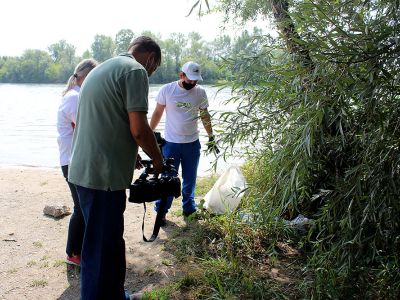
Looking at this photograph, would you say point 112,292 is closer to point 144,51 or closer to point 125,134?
point 125,134

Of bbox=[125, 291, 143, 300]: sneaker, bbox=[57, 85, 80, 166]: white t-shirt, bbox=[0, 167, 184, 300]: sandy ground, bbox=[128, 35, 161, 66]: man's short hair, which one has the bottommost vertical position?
bbox=[0, 167, 184, 300]: sandy ground

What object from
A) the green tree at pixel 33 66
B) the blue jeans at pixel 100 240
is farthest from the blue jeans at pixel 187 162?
the green tree at pixel 33 66

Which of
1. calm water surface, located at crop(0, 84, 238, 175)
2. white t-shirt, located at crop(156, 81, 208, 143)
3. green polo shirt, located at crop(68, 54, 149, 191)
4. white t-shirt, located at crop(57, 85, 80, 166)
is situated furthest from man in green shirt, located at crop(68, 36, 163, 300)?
white t-shirt, located at crop(156, 81, 208, 143)

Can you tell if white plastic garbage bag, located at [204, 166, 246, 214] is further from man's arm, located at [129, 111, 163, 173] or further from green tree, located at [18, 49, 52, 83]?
green tree, located at [18, 49, 52, 83]

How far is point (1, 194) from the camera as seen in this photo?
654 centimetres

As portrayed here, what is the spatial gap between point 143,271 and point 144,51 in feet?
6.69

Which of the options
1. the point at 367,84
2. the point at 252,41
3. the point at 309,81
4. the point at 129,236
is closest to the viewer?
the point at 367,84

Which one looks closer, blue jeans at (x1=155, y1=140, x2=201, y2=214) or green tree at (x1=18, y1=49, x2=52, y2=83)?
blue jeans at (x1=155, y1=140, x2=201, y2=214)

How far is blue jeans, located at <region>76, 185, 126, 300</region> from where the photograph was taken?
111 inches

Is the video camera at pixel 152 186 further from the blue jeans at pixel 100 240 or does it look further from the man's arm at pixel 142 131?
the man's arm at pixel 142 131

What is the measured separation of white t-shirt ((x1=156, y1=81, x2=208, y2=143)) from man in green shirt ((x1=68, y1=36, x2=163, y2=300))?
167 cm

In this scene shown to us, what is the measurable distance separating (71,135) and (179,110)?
1405 mm

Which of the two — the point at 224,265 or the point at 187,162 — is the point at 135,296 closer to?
the point at 224,265

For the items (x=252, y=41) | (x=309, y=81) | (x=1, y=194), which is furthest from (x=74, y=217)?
(x=1, y=194)
